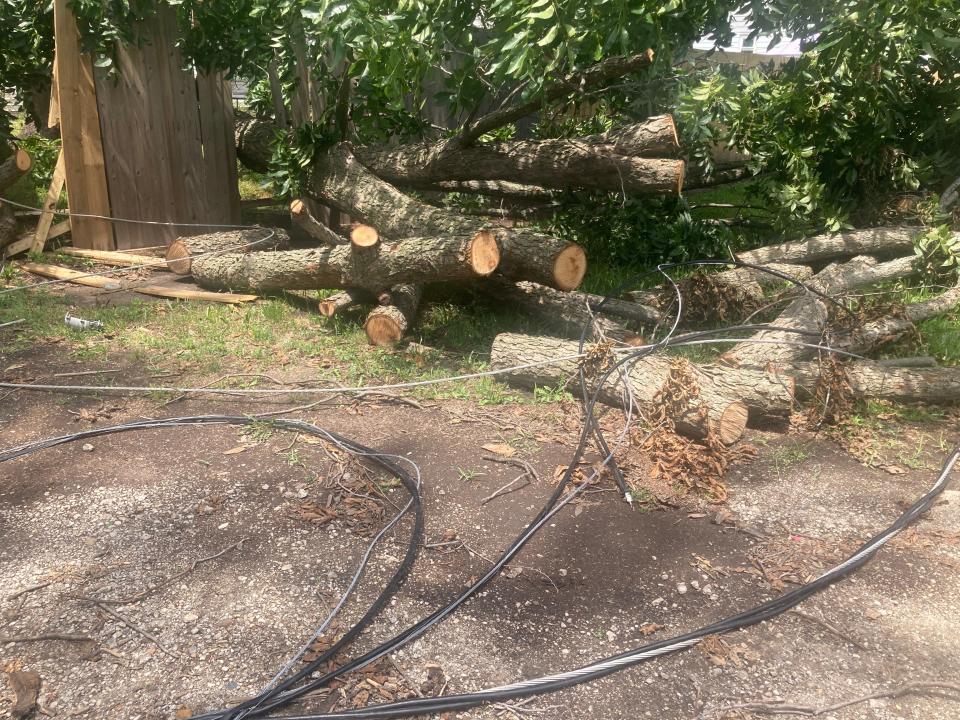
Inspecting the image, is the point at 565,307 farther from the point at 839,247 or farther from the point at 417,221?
the point at 839,247

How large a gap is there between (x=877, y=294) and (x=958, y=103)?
2.41 meters

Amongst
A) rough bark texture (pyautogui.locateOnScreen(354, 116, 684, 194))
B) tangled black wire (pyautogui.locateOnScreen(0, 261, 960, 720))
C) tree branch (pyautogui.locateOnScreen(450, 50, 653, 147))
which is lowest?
tangled black wire (pyautogui.locateOnScreen(0, 261, 960, 720))

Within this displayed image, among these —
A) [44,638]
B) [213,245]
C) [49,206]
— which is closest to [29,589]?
[44,638]

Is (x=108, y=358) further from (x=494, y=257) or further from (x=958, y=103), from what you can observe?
(x=958, y=103)

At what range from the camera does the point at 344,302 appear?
6.20 meters

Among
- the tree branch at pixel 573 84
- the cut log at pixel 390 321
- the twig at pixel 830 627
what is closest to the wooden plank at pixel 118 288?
the cut log at pixel 390 321

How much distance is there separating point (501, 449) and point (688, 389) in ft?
3.60

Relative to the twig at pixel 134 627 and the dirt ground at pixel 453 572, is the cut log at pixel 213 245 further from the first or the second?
the twig at pixel 134 627

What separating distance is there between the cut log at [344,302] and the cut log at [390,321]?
1.19 feet

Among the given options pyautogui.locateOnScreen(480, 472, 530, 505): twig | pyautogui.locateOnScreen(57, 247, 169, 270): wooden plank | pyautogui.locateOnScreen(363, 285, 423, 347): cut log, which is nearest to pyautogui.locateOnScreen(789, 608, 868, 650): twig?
pyautogui.locateOnScreen(480, 472, 530, 505): twig

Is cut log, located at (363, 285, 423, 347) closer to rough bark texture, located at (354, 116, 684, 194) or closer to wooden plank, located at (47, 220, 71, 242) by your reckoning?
rough bark texture, located at (354, 116, 684, 194)

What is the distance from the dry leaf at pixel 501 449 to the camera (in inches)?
172

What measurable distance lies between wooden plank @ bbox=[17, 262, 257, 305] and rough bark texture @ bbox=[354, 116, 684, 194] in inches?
76.9

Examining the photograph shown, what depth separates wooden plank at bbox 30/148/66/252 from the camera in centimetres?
771
